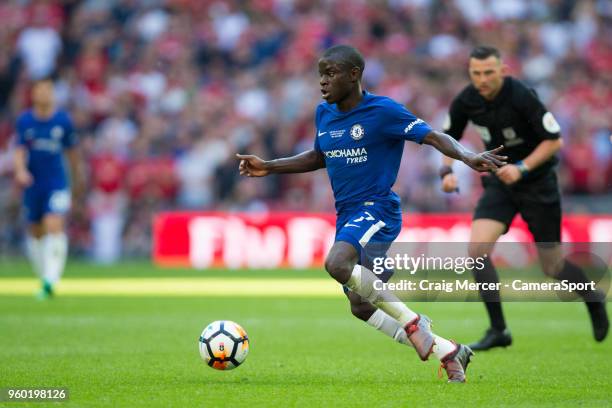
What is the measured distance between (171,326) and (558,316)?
15.9 ft

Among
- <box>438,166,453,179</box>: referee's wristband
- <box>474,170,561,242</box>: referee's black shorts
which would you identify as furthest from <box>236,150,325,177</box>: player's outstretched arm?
<box>474,170,561,242</box>: referee's black shorts

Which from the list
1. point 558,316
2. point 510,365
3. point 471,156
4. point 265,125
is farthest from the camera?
point 265,125

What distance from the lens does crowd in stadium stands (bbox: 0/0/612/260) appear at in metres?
22.8

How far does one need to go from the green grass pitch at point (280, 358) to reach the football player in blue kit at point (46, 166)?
2.31 feet

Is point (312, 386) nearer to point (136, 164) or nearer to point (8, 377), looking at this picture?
point (8, 377)

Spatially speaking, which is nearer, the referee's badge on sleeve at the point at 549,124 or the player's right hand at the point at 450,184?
the player's right hand at the point at 450,184

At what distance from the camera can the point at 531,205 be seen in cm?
1027

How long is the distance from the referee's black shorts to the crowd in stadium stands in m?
11.2

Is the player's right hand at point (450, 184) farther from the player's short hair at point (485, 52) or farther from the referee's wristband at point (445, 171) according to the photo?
the player's short hair at point (485, 52)

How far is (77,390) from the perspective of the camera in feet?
23.9

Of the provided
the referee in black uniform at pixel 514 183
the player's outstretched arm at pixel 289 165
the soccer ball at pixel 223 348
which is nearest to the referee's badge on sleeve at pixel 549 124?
the referee in black uniform at pixel 514 183

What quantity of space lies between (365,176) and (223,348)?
5.17 ft

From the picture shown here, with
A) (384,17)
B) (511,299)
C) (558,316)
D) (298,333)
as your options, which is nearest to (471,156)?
(298,333)

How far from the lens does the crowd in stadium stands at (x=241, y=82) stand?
2278 centimetres
